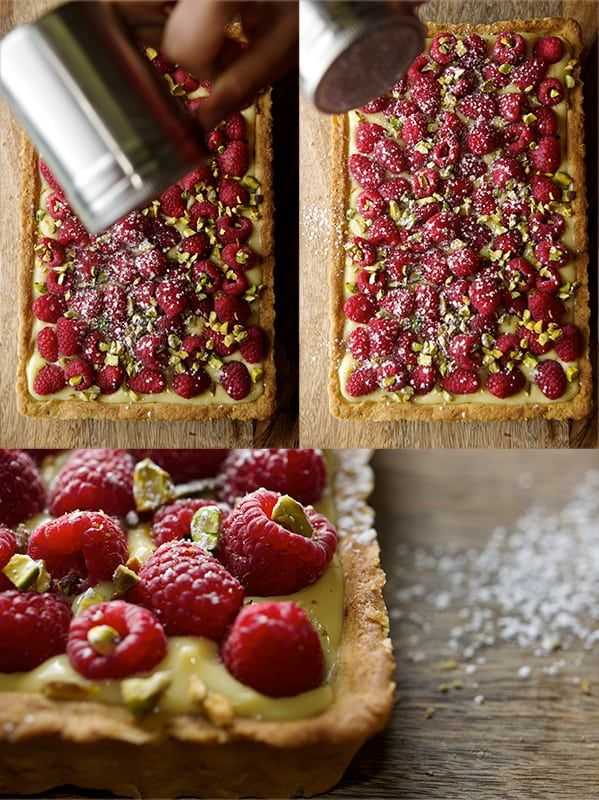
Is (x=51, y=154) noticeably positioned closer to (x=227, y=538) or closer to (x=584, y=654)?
(x=227, y=538)

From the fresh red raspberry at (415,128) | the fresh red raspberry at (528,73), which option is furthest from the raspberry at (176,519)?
the fresh red raspberry at (528,73)

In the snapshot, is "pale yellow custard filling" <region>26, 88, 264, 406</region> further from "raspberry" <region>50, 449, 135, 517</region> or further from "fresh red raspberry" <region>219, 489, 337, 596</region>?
"fresh red raspberry" <region>219, 489, 337, 596</region>

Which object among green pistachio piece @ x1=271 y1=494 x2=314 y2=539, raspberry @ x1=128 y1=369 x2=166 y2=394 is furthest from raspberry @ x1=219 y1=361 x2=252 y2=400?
green pistachio piece @ x1=271 y1=494 x2=314 y2=539

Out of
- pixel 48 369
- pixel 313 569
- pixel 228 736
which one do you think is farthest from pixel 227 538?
pixel 48 369

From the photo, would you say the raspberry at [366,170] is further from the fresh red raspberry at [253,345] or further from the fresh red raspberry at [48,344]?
the fresh red raspberry at [48,344]

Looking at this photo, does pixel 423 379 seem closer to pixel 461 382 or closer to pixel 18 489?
pixel 461 382

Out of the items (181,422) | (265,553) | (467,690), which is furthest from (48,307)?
(467,690)
